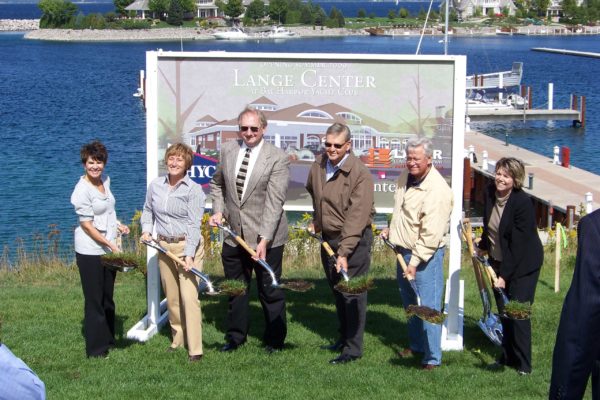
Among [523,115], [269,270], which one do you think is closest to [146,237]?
[269,270]

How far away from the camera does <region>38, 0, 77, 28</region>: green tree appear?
141000 millimetres

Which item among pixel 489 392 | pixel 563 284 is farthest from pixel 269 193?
pixel 563 284

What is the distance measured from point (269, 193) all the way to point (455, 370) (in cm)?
198

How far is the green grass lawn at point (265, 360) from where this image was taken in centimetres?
698

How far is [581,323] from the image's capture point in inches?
129

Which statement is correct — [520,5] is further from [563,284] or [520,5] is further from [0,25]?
[563,284]

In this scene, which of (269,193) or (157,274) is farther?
(157,274)

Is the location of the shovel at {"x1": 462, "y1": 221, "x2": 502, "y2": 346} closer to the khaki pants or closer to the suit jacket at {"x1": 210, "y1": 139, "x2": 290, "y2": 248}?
the suit jacket at {"x1": 210, "y1": 139, "x2": 290, "y2": 248}

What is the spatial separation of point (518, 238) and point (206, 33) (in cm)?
13062

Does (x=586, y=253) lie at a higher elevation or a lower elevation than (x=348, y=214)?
higher

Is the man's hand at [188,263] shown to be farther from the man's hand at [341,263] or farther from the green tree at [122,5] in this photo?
the green tree at [122,5]

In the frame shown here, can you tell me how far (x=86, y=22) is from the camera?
137 m

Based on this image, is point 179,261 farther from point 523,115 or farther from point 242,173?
point 523,115

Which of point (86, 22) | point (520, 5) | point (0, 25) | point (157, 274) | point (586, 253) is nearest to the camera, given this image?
point (586, 253)
